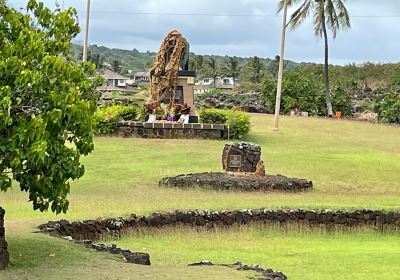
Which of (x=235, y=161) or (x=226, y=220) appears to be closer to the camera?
(x=226, y=220)

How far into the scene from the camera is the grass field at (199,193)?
9.90 m

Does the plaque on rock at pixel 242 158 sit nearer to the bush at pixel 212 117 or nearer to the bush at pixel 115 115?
the bush at pixel 115 115

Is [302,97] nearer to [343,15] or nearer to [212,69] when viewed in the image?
[343,15]

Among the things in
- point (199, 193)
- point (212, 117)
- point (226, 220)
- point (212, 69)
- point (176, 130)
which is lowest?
point (226, 220)

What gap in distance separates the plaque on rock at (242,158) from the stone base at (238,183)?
0.94 m

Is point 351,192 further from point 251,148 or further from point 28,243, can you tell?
point 28,243

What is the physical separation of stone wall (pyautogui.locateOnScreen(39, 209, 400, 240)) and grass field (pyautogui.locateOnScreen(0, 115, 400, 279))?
342 millimetres

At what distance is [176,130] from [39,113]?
854 inches

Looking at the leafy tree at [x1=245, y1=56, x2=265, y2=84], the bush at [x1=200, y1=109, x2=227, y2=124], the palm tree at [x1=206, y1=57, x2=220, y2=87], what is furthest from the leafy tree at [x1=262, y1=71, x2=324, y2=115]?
the palm tree at [x1=206, y1=57, x2=220, y2=87]

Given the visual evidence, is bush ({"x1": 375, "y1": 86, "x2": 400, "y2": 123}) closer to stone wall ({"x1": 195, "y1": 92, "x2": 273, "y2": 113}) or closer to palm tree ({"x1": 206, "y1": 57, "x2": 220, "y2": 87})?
stone wall ({"x1": 195, "y1": 92, "x2": 273, "y2": 113})

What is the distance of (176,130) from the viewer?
29953 millimetres

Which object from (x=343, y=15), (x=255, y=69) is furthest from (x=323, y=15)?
(x=255, y=69)

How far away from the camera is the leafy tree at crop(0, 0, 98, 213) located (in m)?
7.89

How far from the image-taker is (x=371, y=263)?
39.0 ft
